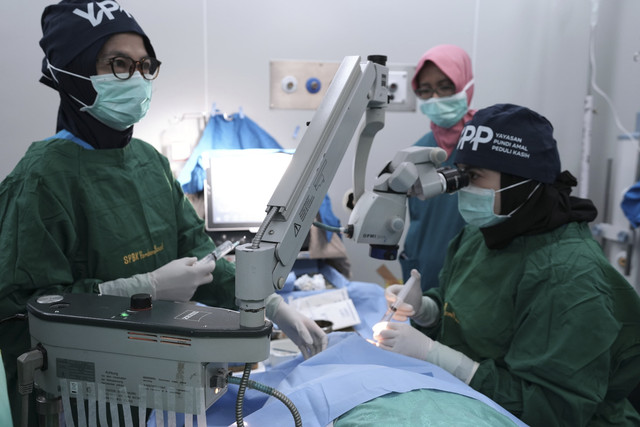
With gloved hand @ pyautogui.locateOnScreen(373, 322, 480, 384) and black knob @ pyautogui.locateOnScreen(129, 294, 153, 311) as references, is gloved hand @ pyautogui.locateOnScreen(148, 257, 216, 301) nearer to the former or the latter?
black knob @ pyautogui.locateOnScreen(129, 294, 153, 311)

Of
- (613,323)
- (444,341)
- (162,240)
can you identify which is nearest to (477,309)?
(444,341)

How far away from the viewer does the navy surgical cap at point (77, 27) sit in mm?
1325

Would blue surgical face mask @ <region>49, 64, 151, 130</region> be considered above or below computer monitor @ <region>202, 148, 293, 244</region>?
above

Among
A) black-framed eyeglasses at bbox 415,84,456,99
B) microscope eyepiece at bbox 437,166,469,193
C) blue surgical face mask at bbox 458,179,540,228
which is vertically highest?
black-framed eyeglasses at bbox 415,84,456,99

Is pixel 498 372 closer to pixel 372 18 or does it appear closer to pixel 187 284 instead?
pixel 187 284

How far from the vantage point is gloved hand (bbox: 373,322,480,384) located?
1.38 m

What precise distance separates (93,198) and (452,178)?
970 mm

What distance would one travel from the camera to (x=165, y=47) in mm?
2754

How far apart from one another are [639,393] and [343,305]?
105 cm

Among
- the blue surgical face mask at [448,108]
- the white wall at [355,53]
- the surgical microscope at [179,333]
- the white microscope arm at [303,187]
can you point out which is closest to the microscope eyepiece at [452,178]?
the white microscope arm at [303,187]

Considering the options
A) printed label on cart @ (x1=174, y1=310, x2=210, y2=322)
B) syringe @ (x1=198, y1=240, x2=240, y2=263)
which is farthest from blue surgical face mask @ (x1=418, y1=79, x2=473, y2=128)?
printed label on cart @ (x1=174, y1=310, x2=210, y2=322)

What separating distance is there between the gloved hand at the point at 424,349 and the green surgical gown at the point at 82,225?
53cm

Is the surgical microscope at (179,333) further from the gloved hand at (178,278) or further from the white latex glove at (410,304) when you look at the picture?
the white latex glove at (410,304)

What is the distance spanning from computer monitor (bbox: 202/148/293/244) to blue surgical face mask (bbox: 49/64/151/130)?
90cm
